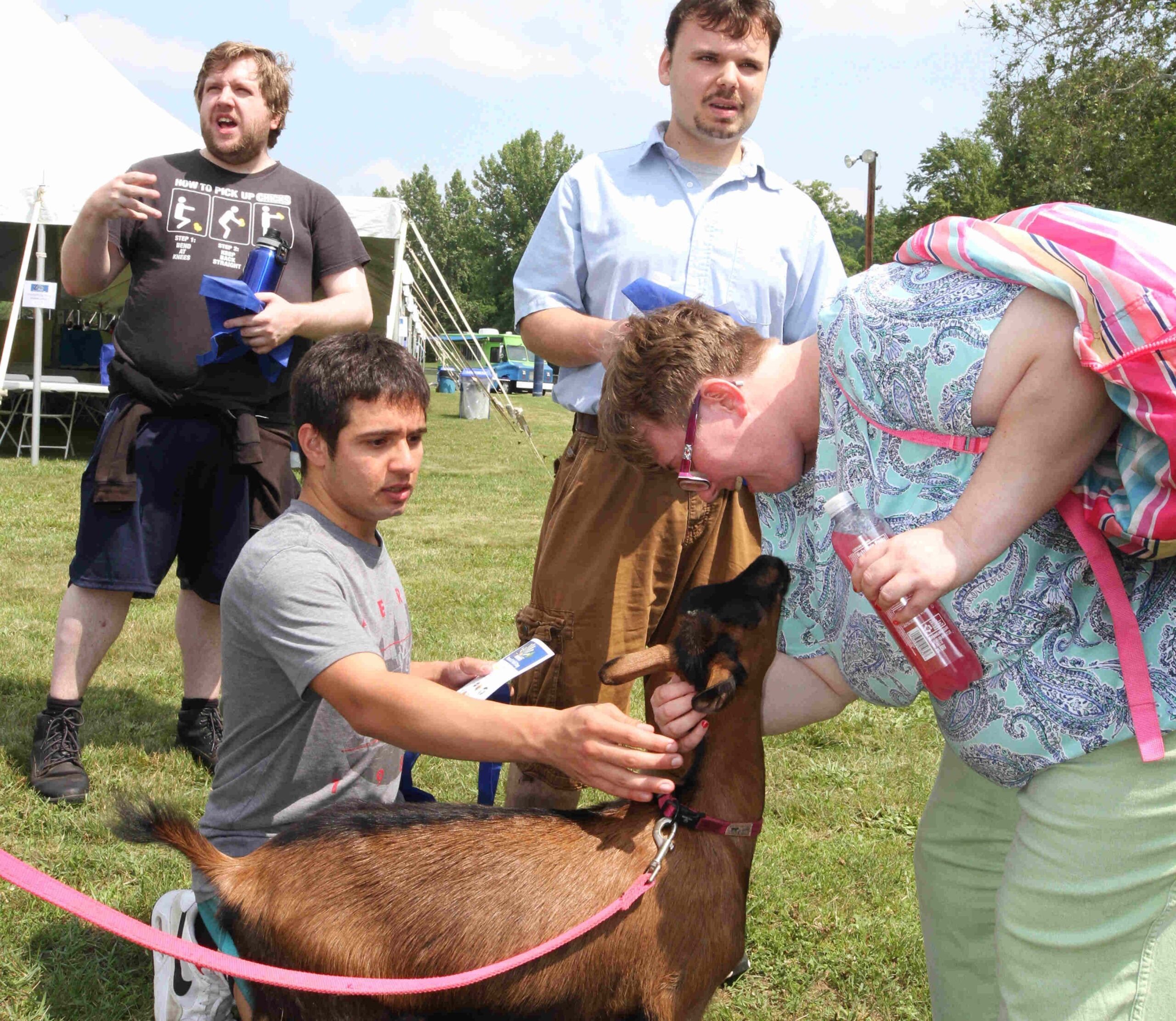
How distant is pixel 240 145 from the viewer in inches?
167

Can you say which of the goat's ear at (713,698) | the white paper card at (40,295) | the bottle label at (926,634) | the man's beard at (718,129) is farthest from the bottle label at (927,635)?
the white paper card at (40,295)

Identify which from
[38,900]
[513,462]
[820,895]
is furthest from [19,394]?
[820,895]

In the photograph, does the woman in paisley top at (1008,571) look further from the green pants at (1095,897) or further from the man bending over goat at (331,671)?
the man bending over goat at (331,671)

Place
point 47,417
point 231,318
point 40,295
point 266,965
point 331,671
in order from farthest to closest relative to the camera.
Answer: point 47,417, point 40,295, point 231,318, point 331,671, point 266,965

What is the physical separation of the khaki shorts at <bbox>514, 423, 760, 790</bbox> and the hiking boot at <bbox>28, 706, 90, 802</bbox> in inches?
72.2

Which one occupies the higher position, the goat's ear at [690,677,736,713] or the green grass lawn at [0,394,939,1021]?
the goat's ear at [690,677,736,713]

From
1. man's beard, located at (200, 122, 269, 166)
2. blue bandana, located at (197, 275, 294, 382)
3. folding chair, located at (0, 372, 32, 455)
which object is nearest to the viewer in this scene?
blue bandana, located at (197, 275, 294, 382)

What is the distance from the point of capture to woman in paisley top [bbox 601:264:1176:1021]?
173 cm

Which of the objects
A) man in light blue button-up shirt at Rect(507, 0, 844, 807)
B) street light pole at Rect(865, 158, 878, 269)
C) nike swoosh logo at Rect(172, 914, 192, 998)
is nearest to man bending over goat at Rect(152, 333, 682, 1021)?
nike swoosh logo at Rect(172, 914, 192, 998)

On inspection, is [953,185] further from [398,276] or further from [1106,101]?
[398,276]

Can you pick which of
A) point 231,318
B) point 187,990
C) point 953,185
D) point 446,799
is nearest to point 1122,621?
point 187,990

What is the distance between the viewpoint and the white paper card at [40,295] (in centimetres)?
1116

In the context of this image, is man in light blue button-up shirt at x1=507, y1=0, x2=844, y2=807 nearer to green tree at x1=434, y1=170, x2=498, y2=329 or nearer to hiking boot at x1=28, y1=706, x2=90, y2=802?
hiking boot at x1=28, y1=706, x2=90, y2=802

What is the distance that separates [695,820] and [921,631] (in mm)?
718
